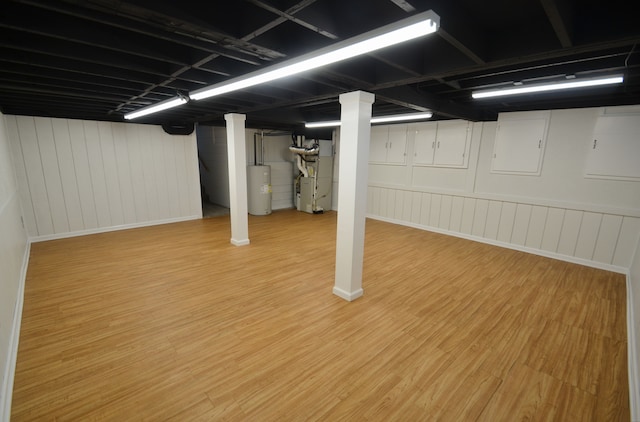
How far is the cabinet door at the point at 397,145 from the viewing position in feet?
20.8

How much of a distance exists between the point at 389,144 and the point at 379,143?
299mm

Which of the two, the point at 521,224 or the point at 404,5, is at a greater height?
the point at 404,5

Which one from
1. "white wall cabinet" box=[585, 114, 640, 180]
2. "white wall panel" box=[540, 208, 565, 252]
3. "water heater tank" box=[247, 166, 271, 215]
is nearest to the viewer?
"white wall cabinet" box=[585, 114, 640, 180]

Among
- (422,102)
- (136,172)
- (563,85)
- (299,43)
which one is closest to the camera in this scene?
(299,43)

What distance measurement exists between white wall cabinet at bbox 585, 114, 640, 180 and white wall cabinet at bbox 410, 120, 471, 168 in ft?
5.86

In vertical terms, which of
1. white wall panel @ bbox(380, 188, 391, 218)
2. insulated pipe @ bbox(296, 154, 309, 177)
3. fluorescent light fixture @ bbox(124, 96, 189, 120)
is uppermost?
fluorescent light fixture @ bbox(124, 96, 189, 120)

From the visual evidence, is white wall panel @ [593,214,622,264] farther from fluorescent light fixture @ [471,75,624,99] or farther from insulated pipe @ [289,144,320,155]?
insulated pipe @ [289,144,320,155]

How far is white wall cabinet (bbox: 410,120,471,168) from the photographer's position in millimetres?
A: 5421

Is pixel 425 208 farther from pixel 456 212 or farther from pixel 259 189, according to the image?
pixel 259 189

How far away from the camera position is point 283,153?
8172 mm

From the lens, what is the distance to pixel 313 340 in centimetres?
247

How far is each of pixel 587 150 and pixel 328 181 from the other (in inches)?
211

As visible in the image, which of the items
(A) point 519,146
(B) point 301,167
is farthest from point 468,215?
(B) point 301,167

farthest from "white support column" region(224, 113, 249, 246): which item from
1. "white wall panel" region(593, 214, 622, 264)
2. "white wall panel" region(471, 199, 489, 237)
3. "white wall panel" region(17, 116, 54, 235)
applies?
"white wall panel" region(593, 214, 622, 264)
